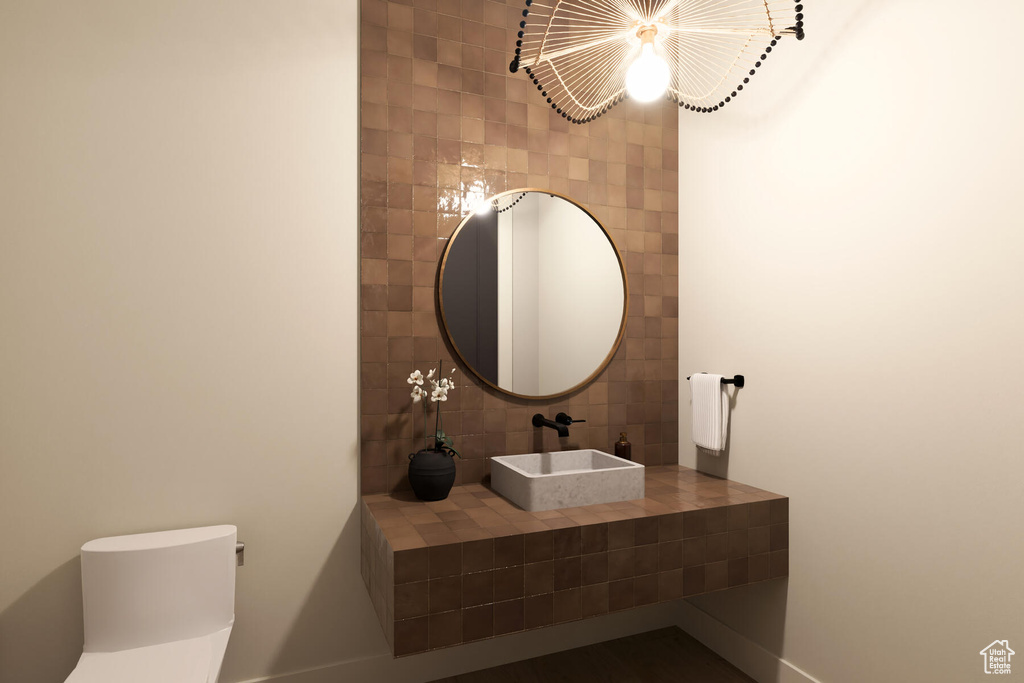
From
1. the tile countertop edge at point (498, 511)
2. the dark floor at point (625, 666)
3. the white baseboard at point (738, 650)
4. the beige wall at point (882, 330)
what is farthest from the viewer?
the dark floor at point (625, 666)

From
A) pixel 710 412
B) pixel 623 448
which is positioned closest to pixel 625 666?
pixel 623 448

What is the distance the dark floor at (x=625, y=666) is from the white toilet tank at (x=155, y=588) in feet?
3.02

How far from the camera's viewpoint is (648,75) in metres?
1.63

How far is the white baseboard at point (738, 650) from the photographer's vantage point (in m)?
2.04

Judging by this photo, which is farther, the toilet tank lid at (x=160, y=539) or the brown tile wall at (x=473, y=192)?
the brown tile wall at (x=473, y=192)

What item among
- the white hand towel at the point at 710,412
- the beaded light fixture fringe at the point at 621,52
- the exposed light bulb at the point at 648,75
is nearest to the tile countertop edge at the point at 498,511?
the white hand towel at the point at 710,412

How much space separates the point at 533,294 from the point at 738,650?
1.63 metres

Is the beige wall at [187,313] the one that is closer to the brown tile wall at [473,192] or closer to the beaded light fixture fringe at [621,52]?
the brown tile wall at [473,192]

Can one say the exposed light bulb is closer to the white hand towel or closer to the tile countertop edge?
the white hand towel

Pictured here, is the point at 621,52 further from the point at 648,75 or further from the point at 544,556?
the point at 544,556

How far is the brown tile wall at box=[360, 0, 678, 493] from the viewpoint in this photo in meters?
2.09

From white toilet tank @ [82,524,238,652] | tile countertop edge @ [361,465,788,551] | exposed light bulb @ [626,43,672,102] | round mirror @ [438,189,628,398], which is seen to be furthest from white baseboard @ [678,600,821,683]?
exposed light bulb @ [626,43,672,102]

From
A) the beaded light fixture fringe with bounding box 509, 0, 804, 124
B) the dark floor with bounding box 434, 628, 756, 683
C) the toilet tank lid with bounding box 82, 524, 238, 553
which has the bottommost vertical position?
the dark floor with bounding box 434, 628, 756, 683

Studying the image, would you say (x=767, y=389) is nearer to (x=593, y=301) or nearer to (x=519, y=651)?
(x=593, y=301)
